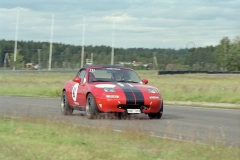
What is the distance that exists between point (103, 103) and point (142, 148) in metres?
6.20

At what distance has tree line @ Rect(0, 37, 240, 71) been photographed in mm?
84438

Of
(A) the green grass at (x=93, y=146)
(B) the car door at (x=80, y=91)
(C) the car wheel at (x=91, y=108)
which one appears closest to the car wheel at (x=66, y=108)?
(B) the car door at (x=80, y=91)

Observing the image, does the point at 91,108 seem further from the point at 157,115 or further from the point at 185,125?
the point at 185,125

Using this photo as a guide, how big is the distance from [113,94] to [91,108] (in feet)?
2.46

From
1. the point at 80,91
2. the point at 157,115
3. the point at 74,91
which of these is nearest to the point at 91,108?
the point at 80,91

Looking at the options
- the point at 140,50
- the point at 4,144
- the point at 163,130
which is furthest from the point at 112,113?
the point at 140,50

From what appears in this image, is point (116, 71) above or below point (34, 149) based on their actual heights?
above

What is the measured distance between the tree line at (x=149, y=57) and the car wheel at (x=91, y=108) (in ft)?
173

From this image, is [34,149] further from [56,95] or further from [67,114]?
[56,95]

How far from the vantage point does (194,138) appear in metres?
11.6

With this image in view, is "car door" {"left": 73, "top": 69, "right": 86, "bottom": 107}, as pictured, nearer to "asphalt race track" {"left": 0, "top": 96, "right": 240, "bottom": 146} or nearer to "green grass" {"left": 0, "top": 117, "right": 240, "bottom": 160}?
"asphalt race track" {"left": 0, "top": 96, "right": 240, "bottom": 146}

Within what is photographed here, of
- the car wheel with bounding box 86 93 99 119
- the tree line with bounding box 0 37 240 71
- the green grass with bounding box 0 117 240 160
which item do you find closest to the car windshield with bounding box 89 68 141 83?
the car wheel with bounding box 86 93 99 119

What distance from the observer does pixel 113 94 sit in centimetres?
1597

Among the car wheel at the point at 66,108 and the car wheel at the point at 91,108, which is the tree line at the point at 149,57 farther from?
the car wheel at the point at 91,108
